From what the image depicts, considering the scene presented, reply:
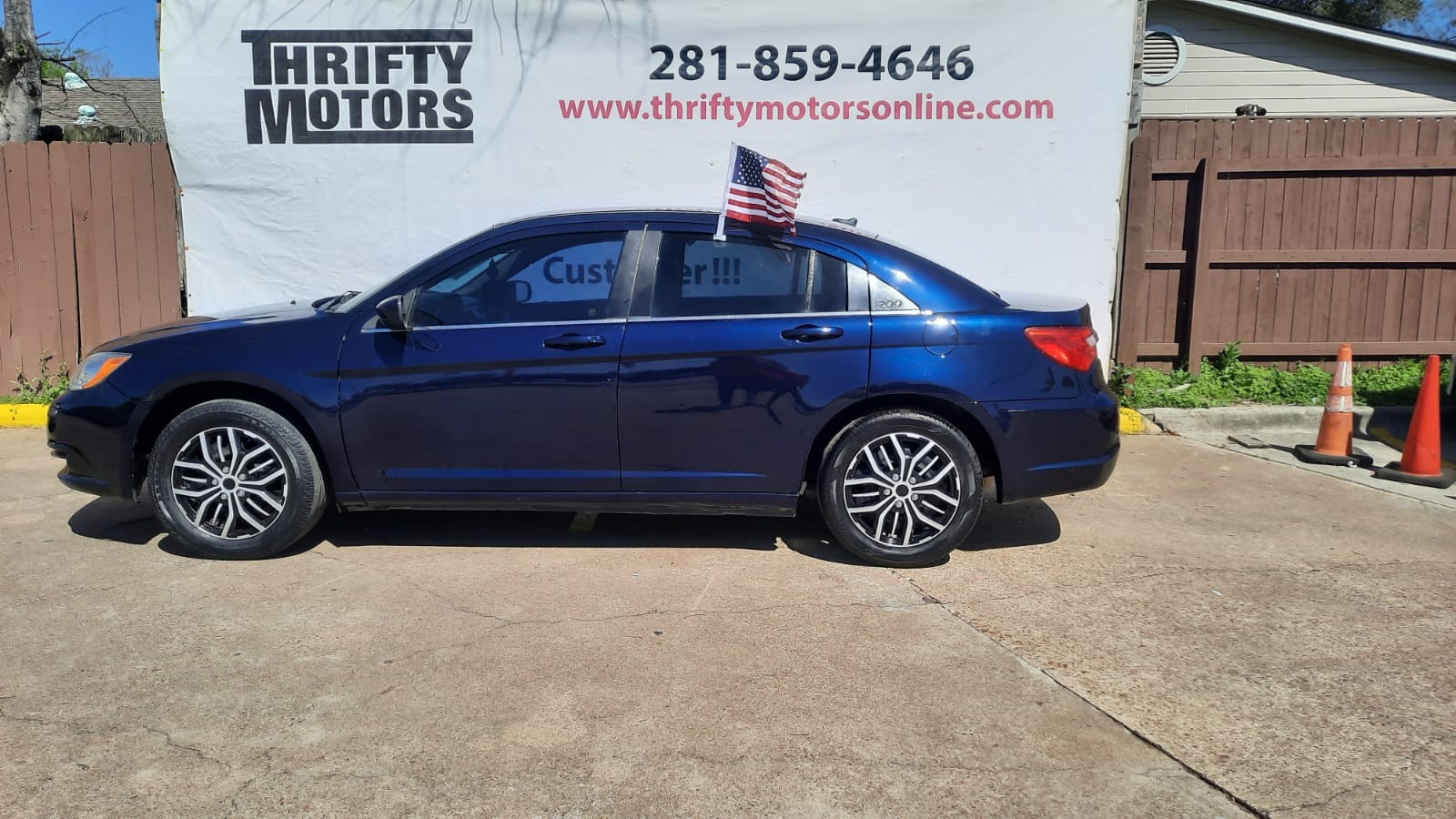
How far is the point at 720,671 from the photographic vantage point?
3861mm

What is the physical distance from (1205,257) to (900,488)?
198 inches

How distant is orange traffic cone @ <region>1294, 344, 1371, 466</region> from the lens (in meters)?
7.25

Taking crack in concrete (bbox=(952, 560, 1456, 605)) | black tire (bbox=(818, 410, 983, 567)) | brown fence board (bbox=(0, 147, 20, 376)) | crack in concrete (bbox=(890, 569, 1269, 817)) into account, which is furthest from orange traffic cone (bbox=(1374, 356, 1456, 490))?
brown fence board (bbox=(0, 147, 20, 376))

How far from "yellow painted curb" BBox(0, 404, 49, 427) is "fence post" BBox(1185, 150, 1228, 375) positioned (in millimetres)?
8947

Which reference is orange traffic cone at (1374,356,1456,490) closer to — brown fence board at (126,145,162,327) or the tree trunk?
brown fence board at (126,145,162,327)

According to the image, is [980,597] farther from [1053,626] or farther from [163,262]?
[163,262]

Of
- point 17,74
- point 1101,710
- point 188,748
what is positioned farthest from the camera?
point 17,74

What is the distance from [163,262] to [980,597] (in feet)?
22.7

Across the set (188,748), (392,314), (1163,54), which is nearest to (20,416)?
(392,314)

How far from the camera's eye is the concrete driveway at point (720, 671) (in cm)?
309

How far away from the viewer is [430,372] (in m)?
4.94

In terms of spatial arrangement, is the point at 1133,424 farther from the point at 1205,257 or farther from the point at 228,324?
the point at 228,324

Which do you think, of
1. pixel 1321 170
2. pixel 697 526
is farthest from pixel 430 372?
pixel 1321 170

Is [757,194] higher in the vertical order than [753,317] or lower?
higher
